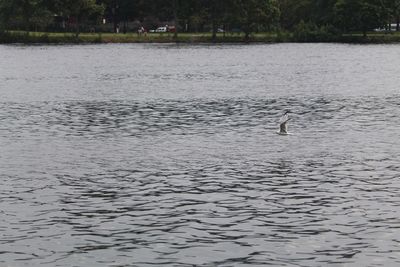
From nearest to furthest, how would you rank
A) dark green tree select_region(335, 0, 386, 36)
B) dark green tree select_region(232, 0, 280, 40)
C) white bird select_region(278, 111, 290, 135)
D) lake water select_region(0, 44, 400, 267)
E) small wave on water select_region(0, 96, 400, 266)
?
small wave on water select_region(0, 96, 400, 266) → lake water select_region(0, 44, 400, 267) → white bird select_region(278, 111, 290, 135) → dark green tree select_region(232, 0, 280, 40) → dark green tree select_region(335, 0, 386, 36)

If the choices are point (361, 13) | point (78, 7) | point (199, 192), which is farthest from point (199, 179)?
point (361, 13)

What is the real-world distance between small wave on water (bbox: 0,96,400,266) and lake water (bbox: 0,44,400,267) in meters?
0.07

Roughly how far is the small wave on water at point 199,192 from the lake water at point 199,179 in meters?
0.07

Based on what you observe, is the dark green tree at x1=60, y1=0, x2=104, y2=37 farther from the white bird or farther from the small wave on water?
the white bird

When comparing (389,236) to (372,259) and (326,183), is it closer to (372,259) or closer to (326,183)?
(372,259)

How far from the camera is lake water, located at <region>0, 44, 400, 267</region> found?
884 inches

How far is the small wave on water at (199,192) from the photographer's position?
22203 mm

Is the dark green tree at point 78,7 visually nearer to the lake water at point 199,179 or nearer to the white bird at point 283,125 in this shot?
the lake water at point 199,179

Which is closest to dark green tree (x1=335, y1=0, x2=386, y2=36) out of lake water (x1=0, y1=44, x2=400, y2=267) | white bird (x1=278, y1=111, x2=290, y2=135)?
lake water (x1=0, y1=44, x2=400, y2=267)

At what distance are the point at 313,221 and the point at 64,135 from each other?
23932 millimetres

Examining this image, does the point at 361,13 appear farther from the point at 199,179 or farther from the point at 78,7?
the point at 199,179

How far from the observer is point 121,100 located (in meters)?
66.8

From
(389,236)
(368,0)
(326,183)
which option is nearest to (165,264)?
(389,236)

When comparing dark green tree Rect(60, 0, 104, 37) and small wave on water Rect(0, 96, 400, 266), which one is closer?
small wave on water Rect(0, 96, 400, 266)
